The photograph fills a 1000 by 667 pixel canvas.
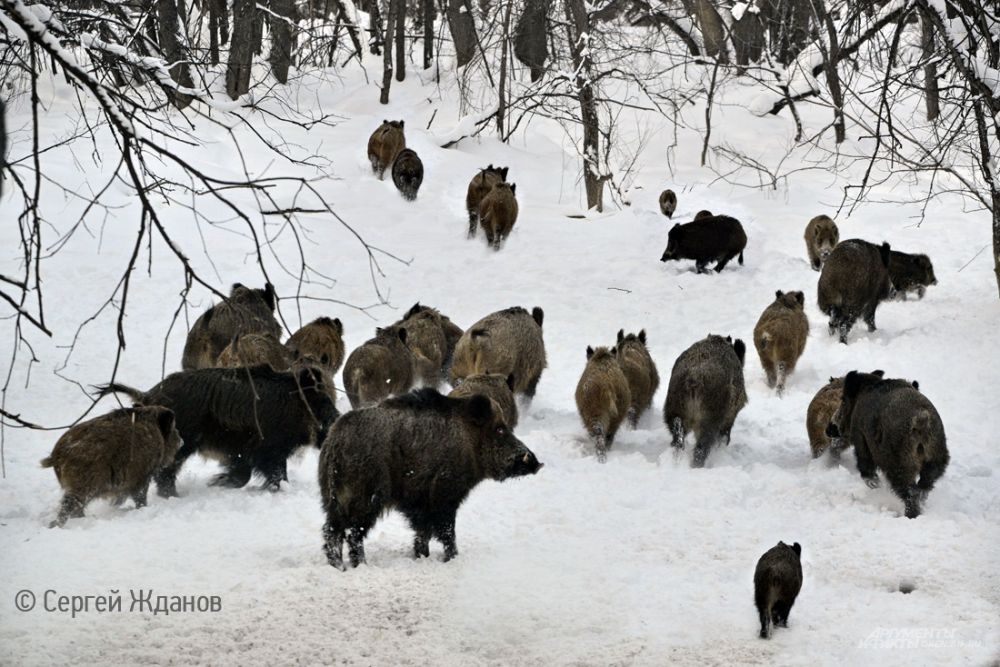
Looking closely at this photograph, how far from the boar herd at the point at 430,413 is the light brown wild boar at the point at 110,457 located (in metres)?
0.01

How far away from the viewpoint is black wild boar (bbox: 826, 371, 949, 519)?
7.93 meters

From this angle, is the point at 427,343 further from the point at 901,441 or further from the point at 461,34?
the point at 461,34

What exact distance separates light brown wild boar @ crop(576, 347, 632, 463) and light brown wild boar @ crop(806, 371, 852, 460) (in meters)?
1.66

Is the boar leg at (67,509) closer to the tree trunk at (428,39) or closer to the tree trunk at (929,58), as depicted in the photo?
the tree trunk at (929,58)

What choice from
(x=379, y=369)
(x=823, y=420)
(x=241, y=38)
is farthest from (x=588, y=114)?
(x=823, y=420)

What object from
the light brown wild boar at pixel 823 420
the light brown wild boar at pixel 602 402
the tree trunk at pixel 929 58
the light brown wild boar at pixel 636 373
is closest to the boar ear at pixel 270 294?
the light brown wild boar at pixel 602 402

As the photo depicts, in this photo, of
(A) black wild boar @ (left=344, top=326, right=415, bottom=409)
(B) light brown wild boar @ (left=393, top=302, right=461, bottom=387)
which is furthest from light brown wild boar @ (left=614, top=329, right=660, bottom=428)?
(A) black wild boar @ (left=344, top=326, right=415, bottom=409)

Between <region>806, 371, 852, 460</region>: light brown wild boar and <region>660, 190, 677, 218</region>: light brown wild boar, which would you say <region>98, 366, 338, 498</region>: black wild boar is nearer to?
<region>806, 371, 852, 460</region>: light brown wild boar

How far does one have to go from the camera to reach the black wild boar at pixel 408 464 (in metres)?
6.48

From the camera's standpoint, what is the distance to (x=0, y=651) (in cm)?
507

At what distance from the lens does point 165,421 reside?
7465 millimetres

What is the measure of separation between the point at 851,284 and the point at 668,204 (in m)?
6.39

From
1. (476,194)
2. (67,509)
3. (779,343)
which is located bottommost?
(67,509)

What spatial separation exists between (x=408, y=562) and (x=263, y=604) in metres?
1.15
